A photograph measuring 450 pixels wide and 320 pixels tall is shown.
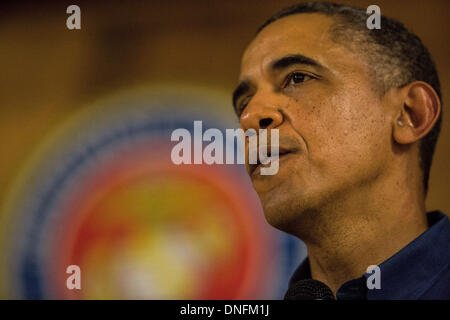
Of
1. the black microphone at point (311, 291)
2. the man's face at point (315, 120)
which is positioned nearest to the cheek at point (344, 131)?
the man's face at point (315, 120)

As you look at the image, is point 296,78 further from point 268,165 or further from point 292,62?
point 268,165

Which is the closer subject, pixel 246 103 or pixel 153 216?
pixel 246 103

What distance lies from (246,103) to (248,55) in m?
0.12

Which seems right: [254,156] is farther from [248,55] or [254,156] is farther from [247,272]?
[247,272]

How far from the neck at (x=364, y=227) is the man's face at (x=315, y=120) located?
3 centimetres

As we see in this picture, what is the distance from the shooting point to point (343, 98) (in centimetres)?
113

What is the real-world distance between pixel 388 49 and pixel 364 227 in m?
0.42

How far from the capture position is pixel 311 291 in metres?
1.03

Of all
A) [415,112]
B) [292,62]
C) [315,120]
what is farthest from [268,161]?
[415,112]

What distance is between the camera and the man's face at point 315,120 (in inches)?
43.1

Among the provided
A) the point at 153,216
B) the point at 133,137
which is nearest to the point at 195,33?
the point at 133,137

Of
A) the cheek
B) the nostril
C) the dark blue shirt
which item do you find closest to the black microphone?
the dark blue shirt
